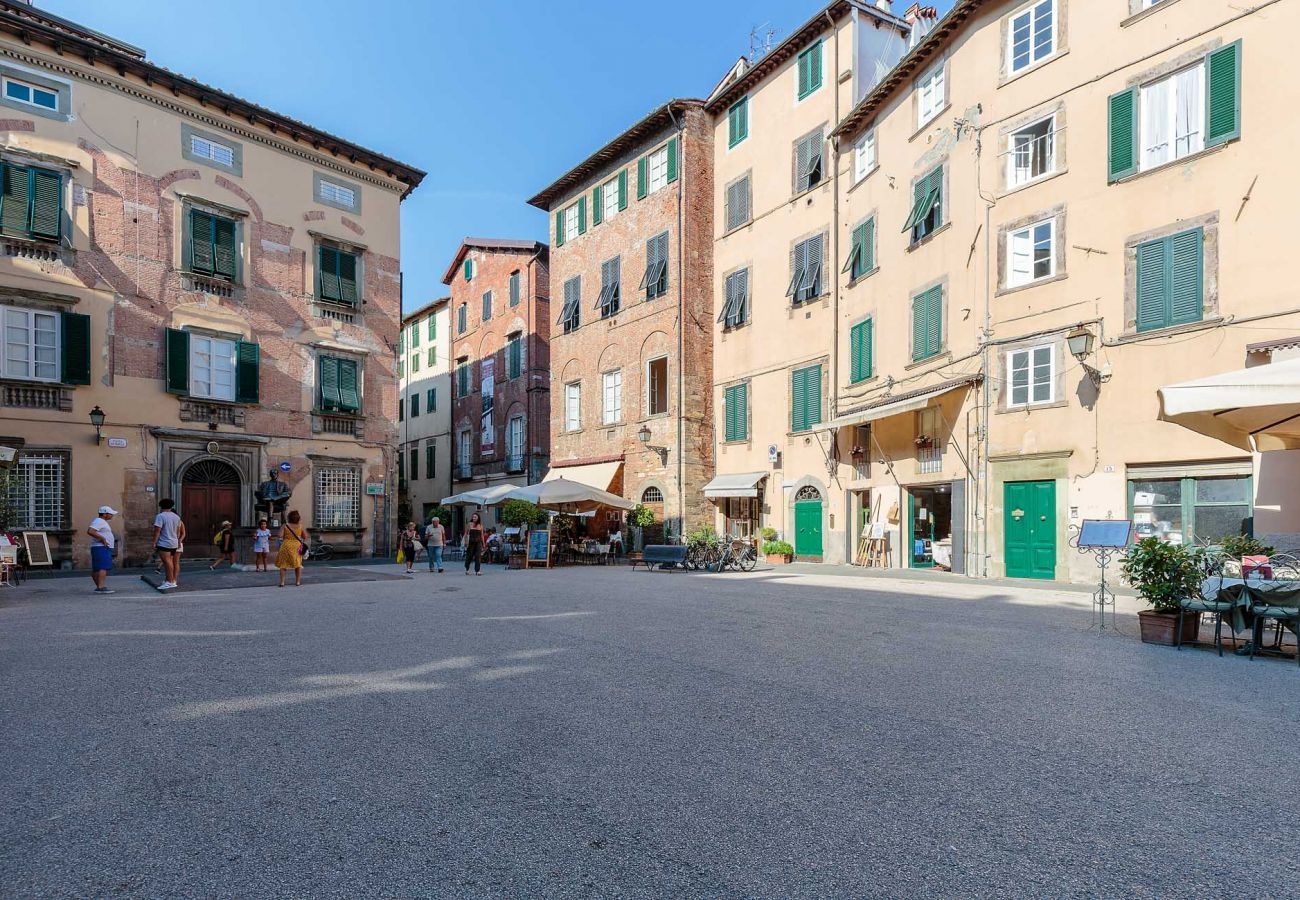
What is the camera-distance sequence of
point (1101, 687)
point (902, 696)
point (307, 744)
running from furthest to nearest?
point (1101, 687)
point (902, 696)
point (307, 744)

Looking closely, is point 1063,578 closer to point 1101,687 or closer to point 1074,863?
point 1101,687

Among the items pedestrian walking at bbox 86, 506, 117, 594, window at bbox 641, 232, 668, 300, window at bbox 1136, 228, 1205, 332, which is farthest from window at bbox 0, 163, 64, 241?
window at bbox 1136, 228, 1205, 332

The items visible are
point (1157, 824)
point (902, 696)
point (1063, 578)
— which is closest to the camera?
point (1157, 824)

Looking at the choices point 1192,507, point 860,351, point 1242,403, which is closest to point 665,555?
point 860,351

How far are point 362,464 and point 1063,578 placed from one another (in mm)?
19257

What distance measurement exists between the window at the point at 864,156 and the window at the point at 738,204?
3.90 m

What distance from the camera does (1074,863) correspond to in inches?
118

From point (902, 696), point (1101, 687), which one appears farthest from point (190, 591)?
point (1101, 687)

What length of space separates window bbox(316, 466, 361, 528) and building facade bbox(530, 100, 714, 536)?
7.40 metres

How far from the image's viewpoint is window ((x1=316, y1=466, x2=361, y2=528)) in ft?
75.3

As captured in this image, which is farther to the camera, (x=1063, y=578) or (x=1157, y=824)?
(x=1063, y=578)

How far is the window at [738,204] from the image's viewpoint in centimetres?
2447

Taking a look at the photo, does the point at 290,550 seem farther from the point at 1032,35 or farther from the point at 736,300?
the point at 1032,35

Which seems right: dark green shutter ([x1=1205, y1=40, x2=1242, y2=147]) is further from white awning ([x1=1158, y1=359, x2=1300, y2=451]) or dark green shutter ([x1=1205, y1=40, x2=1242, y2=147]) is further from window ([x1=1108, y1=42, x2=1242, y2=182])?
white awning ([x1=1158, y1=359, x2=1300, y2=451])
